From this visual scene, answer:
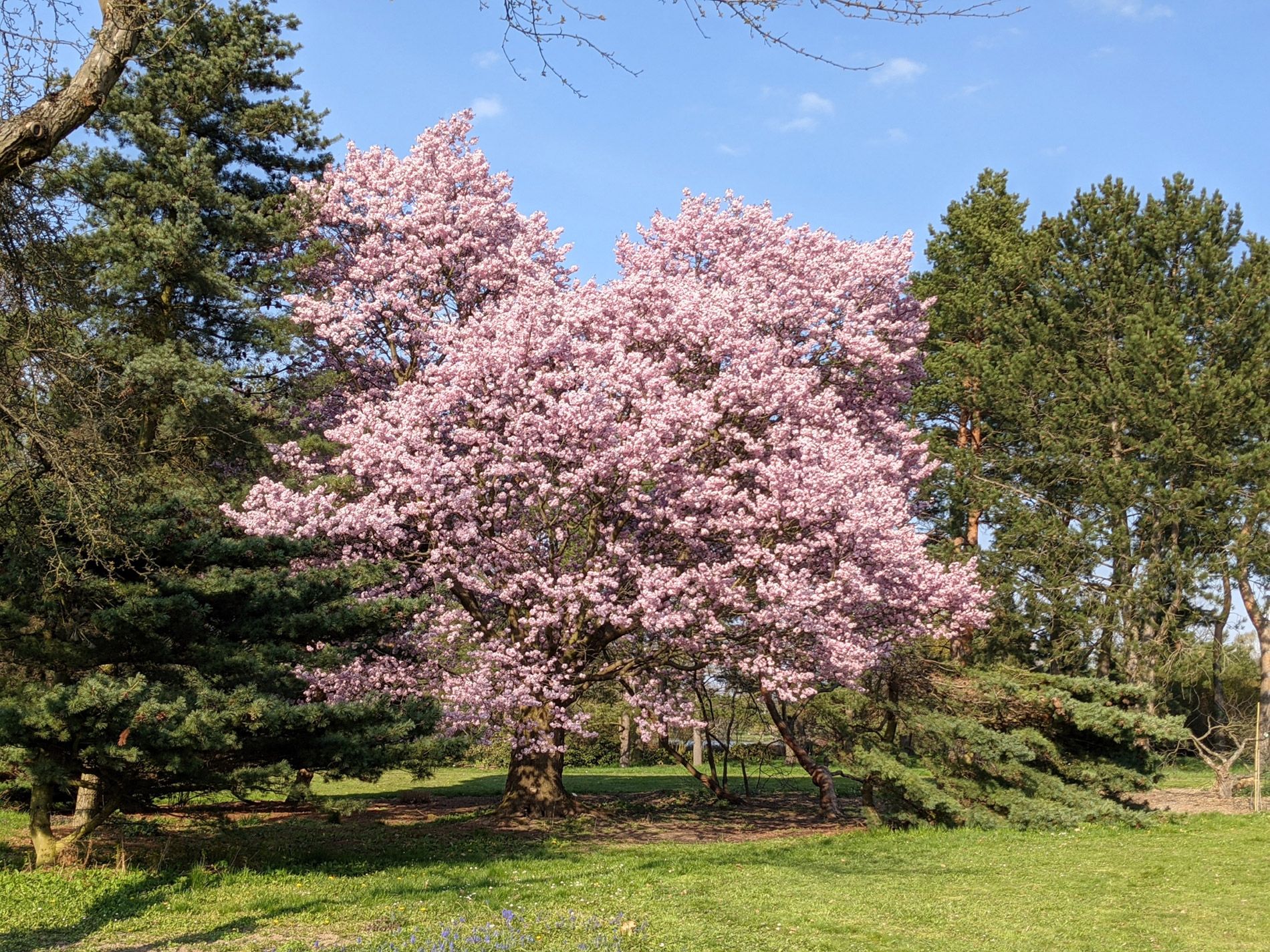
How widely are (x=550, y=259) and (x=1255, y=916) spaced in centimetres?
1463

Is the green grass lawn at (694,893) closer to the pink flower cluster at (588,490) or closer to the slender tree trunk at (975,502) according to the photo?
the pink flower cluster at (588,490)

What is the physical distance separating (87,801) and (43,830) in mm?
2631

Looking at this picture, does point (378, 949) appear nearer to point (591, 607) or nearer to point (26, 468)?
point (26, 468)

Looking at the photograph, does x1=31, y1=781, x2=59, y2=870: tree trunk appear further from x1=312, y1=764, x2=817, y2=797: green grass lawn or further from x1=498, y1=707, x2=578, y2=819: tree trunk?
x1=312, y1=764, x2=817, y2=797: green grass lawn

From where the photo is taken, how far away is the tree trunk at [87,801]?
35.8 ft

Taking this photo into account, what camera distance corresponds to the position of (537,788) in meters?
17.2

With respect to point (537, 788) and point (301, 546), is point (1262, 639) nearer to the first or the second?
point (537, 788)

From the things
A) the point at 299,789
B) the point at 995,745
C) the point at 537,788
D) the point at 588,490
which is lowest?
the point at 537,788

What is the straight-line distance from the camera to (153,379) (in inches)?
572

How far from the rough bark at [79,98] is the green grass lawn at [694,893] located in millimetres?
5480

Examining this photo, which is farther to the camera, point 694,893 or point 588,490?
point 588,490

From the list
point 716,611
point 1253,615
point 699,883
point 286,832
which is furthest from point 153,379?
point 1253,615

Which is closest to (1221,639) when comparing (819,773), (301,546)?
(819,773)

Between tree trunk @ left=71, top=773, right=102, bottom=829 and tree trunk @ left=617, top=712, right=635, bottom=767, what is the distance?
63.6 feet
